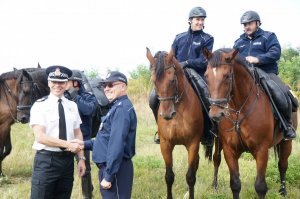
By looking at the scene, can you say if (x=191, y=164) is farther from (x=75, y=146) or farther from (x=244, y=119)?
(x=75, y=146)

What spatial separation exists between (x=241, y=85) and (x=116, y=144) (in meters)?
2.60

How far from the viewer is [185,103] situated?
A: 598 centimetres

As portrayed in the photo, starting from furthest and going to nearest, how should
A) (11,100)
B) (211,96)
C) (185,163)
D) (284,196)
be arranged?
(185,163) → (11,100) → (284,196) → (211,96)

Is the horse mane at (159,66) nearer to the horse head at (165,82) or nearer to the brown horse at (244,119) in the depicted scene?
the horse head at (165,82)

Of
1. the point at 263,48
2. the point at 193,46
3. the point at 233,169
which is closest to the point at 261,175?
the point at 233,169

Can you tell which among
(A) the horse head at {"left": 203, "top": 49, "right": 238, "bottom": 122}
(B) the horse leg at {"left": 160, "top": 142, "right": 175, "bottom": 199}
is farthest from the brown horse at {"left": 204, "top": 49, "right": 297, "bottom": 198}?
(B) the horse leg at {"left": 160, "top": 142, "right": 175, "bottom": 199}

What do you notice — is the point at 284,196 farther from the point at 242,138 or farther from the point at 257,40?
the point at 257,40

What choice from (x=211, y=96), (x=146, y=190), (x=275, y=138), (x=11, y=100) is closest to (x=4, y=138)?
(x=11, y=100)

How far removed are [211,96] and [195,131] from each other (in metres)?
1.34

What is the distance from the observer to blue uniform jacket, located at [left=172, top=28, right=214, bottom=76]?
648cm

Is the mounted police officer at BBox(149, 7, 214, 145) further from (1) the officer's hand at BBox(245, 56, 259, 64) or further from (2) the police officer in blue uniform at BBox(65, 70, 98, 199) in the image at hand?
(2) the police officer in blue uniform at BBox(65, 70, 98, 199)

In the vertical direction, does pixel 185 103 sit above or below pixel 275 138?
above

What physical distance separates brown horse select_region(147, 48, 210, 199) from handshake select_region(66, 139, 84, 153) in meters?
1.73

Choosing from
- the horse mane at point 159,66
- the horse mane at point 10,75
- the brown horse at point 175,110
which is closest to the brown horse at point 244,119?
the brown horse at point 175,110
